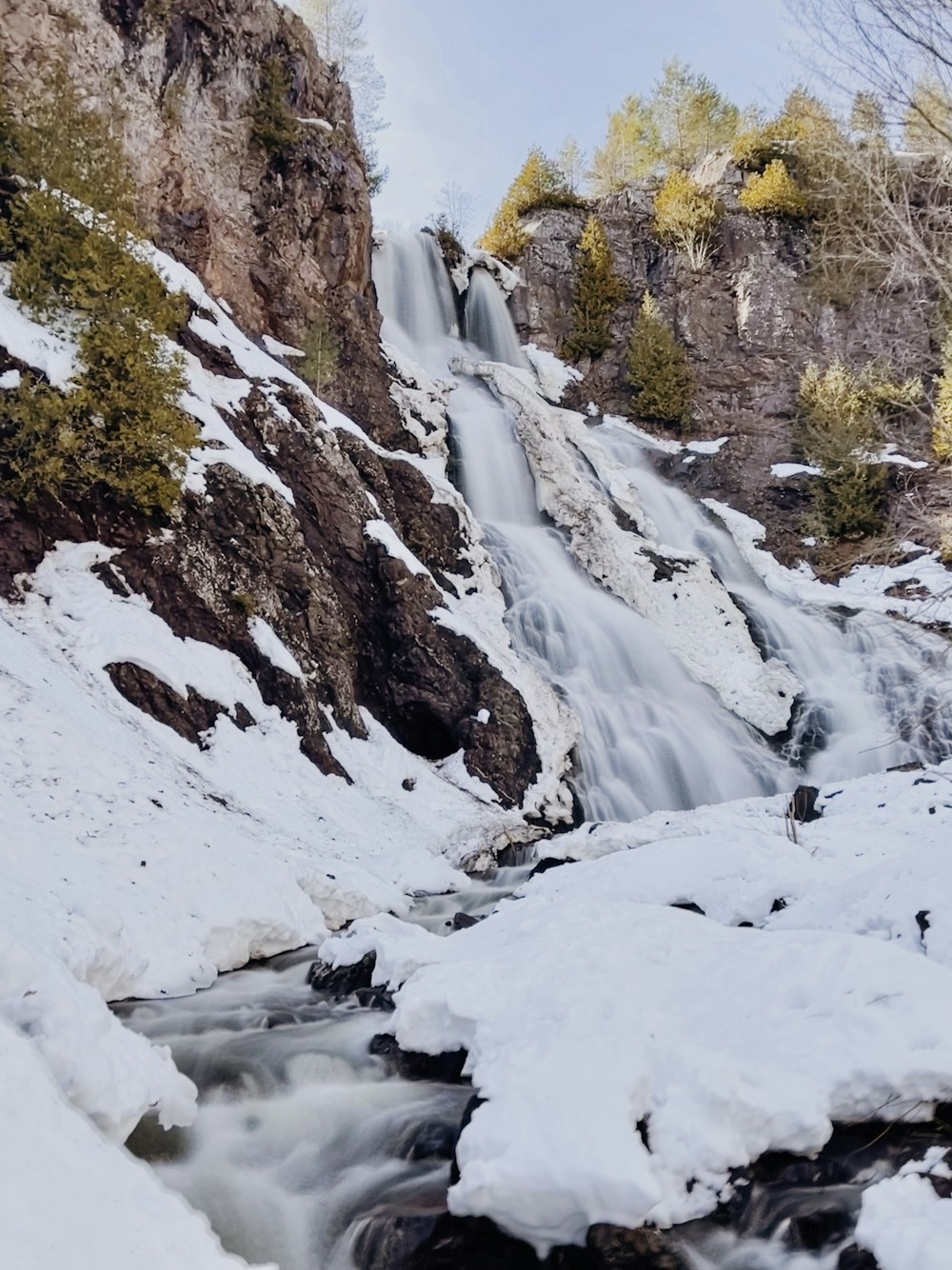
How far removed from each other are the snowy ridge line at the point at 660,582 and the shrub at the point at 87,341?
1135 centimetres

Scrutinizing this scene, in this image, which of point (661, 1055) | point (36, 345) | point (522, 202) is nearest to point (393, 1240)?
point (661, 1055)

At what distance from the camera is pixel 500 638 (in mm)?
15992

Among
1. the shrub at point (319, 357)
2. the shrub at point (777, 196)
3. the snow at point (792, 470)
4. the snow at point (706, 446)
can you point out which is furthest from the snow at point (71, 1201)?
the shrub at point (777, 196)

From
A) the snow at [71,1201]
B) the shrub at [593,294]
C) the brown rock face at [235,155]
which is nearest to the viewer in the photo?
the snow at [71,1201]

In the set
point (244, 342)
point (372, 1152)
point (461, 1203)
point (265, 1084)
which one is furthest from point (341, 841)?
point (244, 342)

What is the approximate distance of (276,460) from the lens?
14141 millimetres

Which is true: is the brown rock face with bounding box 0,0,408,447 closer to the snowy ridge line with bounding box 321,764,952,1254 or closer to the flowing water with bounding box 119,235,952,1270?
the flowing water with bounding box 119,235,952,1270

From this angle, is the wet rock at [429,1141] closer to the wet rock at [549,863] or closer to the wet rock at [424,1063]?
the wet rock at [424,1063]

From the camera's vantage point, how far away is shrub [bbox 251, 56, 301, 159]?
821 inches

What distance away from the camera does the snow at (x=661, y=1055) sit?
3.05m

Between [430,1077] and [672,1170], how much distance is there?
1.72 m

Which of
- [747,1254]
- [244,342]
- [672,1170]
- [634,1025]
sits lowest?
[747,1254]

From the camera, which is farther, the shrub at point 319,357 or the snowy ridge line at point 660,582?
the shrub at point 319,357

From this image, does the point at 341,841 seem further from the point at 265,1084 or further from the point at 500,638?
the point at 500,638
